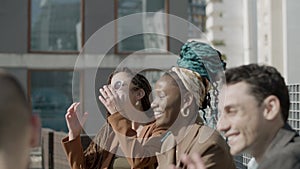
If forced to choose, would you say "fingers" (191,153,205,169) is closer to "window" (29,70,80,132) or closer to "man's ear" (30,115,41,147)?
"man's ear" (30,115,41,147)

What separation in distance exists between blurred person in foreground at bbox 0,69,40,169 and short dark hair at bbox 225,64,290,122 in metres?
0.87

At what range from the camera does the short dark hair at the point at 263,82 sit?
213 centimetres

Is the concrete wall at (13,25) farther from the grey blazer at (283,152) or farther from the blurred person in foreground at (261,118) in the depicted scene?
the grey blazer at (283,152)

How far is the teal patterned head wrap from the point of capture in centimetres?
311

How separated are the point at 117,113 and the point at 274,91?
1580mm

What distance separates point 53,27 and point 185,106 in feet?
42.1

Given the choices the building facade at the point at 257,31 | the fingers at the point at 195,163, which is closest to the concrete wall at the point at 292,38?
the building facade at the point at 257,31

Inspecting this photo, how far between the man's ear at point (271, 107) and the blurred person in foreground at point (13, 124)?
88 cm

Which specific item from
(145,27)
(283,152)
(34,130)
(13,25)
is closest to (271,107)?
(283,152)

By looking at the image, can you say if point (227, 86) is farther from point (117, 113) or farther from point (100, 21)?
point (100, 21)

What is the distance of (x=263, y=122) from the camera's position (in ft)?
6.96

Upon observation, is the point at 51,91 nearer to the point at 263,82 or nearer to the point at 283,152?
the point at 263,82

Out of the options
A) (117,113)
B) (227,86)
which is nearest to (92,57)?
(117,113)

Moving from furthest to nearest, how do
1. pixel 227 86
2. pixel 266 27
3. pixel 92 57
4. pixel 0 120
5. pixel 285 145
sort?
pixel 266 27 < pixel 92 57 < pixel 227 86 < pixel 285 145 < pixel 0 120
